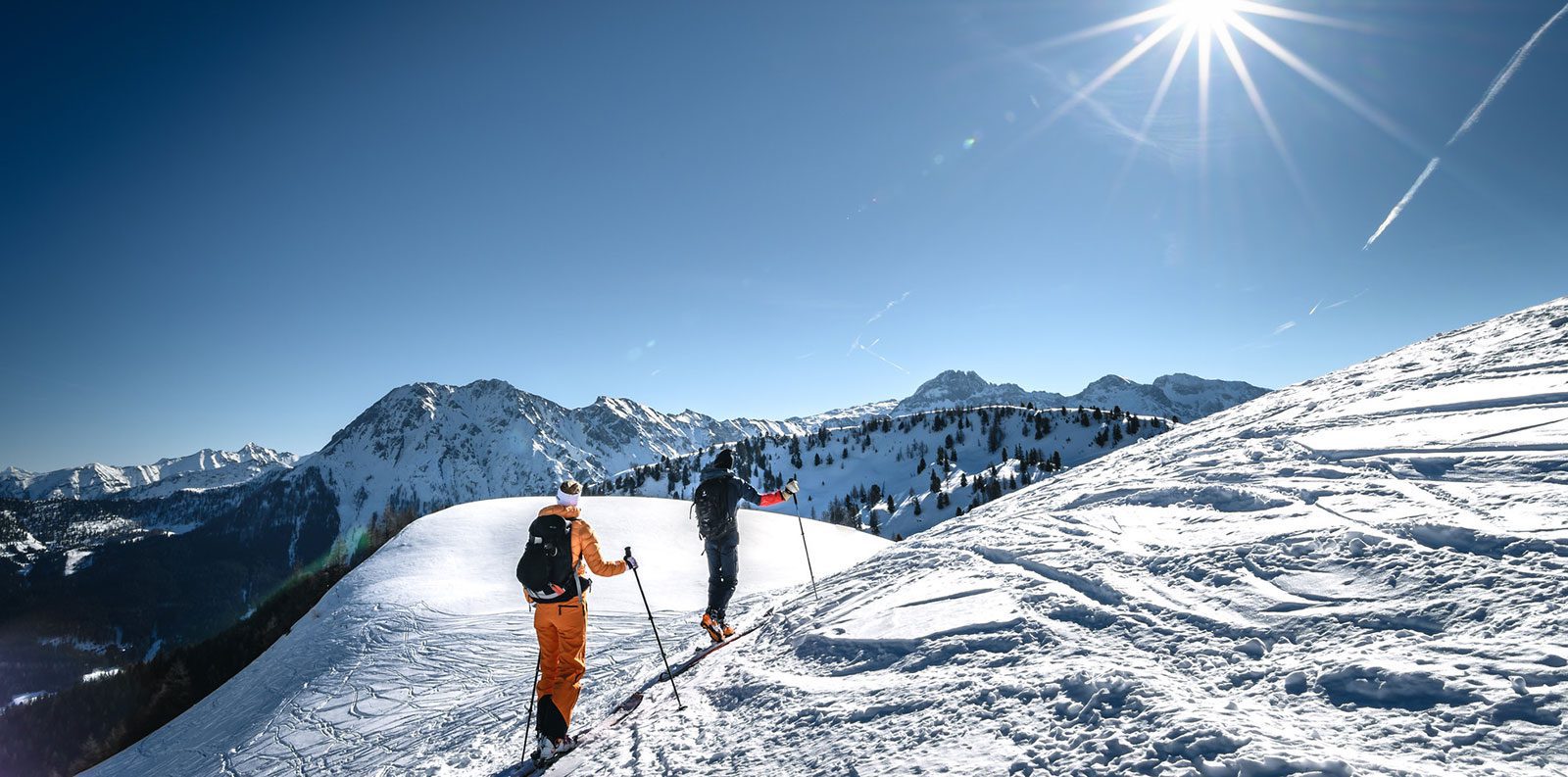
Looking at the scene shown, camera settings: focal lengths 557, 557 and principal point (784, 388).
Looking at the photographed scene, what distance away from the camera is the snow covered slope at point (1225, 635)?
10.7 ft

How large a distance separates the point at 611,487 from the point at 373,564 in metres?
171

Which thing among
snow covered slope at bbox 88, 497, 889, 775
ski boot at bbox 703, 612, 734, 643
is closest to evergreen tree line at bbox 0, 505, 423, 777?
snow covered slope at bbox 88, 497, 889, 775

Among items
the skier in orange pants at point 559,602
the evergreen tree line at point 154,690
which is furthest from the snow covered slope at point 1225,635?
the evergreen tree line at point 154,690

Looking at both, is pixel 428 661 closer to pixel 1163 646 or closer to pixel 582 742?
pixel 582 742

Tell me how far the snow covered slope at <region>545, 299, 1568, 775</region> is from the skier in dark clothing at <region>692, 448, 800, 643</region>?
1328 millimetres

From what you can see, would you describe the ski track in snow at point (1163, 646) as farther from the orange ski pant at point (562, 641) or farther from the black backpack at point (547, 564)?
the black backpack at point (547, 564)

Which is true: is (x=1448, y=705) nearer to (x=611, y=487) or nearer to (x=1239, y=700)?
(x=1239, y=700)

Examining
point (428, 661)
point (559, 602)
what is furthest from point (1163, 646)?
point (428, 661)

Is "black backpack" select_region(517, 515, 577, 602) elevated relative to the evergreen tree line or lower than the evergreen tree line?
elevated

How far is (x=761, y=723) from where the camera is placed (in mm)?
5426

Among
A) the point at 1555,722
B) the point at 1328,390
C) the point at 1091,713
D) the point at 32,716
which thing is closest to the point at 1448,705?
the point at 1555,722

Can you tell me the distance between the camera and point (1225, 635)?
180 inches

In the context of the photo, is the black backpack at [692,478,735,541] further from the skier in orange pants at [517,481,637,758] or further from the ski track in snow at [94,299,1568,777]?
the skier in orange pants at [517,481,637,758]

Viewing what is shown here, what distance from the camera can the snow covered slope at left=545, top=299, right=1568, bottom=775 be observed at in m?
3.27
